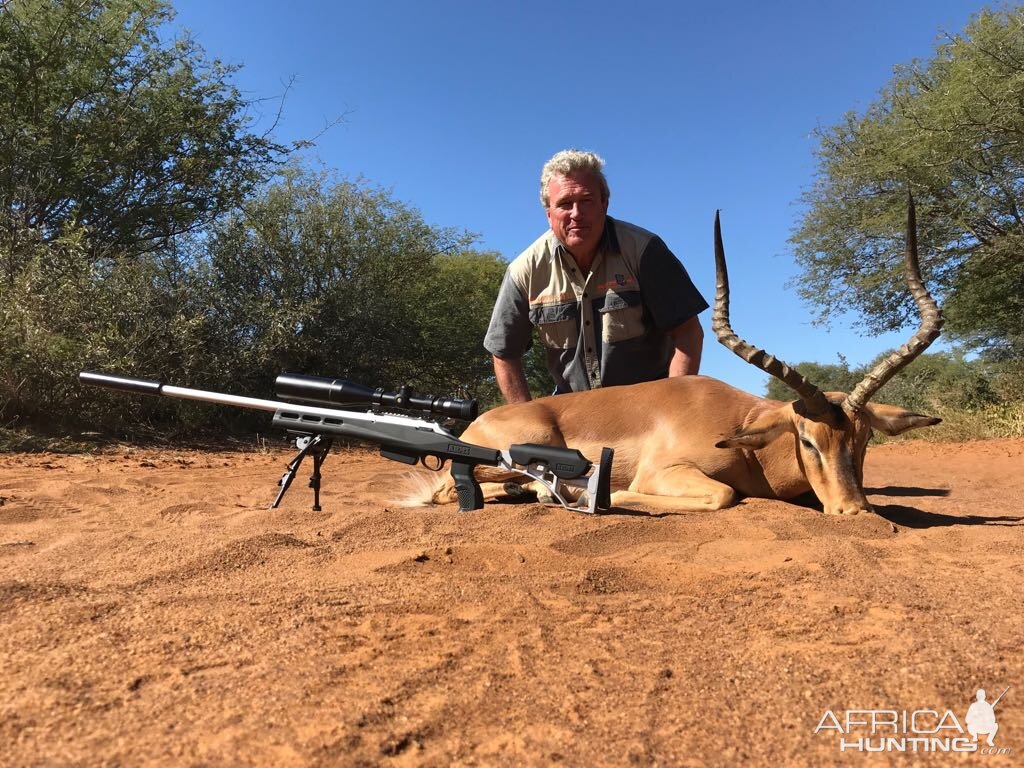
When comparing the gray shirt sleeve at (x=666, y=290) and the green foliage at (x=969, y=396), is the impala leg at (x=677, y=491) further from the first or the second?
the green foliage at (x=969, y=396)

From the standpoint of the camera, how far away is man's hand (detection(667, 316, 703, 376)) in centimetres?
569

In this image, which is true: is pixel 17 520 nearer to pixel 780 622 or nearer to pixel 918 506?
pixel 780 622

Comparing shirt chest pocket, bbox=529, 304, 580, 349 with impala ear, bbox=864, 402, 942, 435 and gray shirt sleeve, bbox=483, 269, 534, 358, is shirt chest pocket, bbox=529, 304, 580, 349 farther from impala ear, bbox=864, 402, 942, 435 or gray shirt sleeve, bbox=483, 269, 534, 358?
impala ear, bbox=864, 402, 942, 435

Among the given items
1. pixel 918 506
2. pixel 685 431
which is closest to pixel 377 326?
pixel 685 431

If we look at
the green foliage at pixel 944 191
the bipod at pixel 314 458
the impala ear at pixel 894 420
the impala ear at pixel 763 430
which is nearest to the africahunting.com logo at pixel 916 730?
the impala ear at pixel 763 430

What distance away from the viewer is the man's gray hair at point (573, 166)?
5.50m

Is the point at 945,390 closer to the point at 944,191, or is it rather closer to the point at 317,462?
the point at 944,191

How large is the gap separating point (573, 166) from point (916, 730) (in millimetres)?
4879

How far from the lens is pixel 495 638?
1795 millimetres

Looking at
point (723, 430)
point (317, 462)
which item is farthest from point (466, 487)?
point (723, 430)

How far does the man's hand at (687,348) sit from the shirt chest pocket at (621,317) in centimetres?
34

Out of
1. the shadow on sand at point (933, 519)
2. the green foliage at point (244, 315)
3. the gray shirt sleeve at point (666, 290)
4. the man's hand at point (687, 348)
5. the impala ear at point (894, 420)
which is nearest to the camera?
the shadow on sand at point (933, 519)

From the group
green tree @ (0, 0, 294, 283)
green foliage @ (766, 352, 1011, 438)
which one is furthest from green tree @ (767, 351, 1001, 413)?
green tree @ (0, 0, 294, 283)

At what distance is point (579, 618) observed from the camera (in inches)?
76.8
